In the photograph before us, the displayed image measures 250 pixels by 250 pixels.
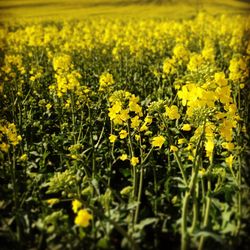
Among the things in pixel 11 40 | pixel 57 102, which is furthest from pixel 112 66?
pixel 11 40

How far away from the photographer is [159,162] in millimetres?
4215

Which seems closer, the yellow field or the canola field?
the canola field

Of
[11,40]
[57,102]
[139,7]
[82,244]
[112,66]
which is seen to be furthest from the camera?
[139,7]

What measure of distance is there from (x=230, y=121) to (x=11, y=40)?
8829 mm

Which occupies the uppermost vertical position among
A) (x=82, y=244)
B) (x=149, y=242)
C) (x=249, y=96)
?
(x=249, y=96)

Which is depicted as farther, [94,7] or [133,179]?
[94,7]

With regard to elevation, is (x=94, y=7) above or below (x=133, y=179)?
above

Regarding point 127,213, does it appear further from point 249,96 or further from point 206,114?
point 249,96

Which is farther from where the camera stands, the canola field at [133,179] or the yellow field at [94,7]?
the yellow field at [94,7]

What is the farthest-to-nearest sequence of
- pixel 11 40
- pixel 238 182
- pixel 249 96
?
1. pixel 11 40
2. pixel 249 96
3. pixel 238 182

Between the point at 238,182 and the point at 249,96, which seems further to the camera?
the point at 249,96

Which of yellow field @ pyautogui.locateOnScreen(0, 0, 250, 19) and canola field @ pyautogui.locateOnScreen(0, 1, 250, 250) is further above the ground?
yellow field @ pyautogui.locateOnScreen(0, 0, 250, 19)

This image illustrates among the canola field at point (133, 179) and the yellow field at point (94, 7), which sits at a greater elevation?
the yellow field at point (94, 7)

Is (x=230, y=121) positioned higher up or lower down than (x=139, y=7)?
lower down
